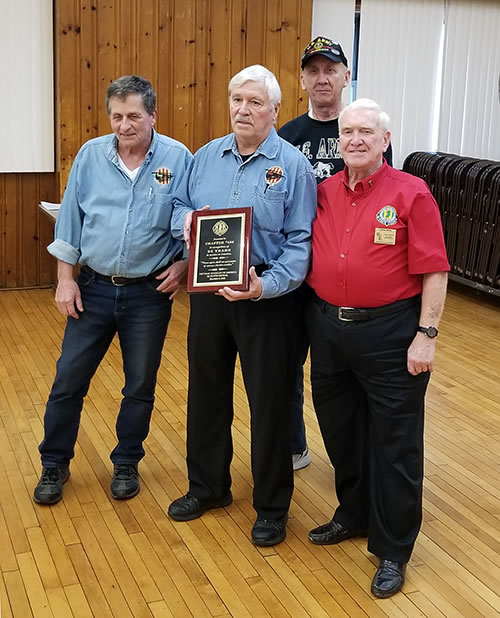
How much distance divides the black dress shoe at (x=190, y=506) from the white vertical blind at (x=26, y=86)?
3.96 m

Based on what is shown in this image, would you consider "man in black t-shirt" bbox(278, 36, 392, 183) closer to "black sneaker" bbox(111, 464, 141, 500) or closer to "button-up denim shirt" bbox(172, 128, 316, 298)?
"button-up denim shirt" bbox(172, 128, 316, 298)

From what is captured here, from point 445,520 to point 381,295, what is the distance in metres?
1.11

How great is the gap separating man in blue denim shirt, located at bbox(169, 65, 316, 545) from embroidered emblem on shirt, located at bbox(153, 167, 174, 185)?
0.41 ft

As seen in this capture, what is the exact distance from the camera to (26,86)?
256 inches

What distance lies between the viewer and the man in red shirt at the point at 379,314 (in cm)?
271

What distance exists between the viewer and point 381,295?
276 cm

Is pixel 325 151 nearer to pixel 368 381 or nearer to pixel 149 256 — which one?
pixel 149 256

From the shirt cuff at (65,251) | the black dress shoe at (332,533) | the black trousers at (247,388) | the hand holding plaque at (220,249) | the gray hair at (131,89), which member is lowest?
the black dress shoe at (332,533)

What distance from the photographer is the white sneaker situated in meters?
3.80

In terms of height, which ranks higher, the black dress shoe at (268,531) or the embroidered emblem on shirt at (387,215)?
the embroidered emblem on shirt at (387,215)

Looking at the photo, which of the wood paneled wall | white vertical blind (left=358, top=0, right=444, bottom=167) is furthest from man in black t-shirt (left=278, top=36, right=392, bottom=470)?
white vertical blind (left=358, top=0, right=444, bottom=167)

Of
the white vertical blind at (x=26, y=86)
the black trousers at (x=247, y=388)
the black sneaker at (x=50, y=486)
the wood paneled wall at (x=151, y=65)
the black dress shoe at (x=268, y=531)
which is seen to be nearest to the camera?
the black trousers at (x=247, y=388)

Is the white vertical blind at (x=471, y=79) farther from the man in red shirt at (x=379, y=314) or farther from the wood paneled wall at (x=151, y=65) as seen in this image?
the man in red shirt at (x=379, y=314)

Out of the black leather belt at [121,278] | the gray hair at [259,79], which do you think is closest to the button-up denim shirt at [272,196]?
the gray hair at [259,79]
